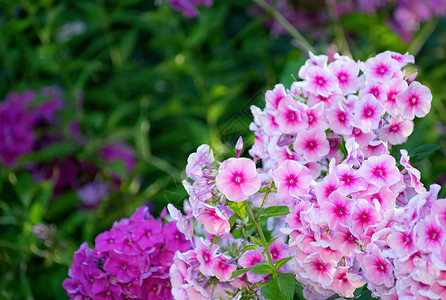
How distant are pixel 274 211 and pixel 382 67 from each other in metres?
0.32

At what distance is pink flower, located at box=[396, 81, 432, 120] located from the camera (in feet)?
3.53

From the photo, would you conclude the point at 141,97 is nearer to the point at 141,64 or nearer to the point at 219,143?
the point at 141,64

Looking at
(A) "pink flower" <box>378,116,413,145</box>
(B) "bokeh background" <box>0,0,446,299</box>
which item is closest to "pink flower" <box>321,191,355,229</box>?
(A) "pink flower" <box>378,116,413,145</box>

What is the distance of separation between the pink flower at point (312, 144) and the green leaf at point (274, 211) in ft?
0.35

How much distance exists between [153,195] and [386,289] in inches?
49.0

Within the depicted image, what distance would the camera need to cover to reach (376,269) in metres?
0.94

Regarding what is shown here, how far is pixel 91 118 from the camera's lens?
2441 millimetres

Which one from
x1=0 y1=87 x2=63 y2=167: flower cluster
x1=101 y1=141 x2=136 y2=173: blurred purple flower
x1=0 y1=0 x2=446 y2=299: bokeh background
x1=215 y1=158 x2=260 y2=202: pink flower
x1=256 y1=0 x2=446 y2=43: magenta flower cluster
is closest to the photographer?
x1=215 y1=158 x2=260 y2=202: pink flower

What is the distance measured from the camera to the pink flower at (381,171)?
967mm

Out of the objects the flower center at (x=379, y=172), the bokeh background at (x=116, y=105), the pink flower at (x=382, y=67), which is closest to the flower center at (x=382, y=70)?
the pink flower at (x=382, y=67)

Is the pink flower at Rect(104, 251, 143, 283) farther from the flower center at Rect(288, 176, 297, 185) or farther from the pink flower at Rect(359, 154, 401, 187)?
the pink flower at Rect(359, 154, 401, 187)

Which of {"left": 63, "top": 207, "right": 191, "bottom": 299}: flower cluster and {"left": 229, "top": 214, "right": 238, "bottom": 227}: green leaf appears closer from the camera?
{"left": 229, "top": 214, "right": 238, "bottom": 227}: green leaf

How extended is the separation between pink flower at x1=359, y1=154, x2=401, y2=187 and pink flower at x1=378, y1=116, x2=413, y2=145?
0.51 feet

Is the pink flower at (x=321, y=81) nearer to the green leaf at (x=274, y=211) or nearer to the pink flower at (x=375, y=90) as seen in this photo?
the pink flower at (x=375, y=90)
